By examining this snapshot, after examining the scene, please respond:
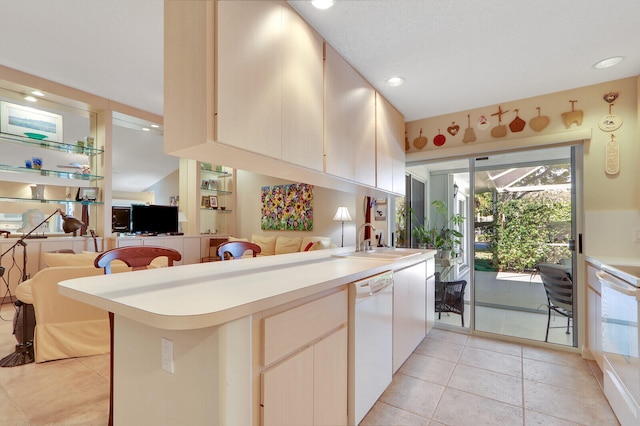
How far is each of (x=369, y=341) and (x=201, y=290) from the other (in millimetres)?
1033

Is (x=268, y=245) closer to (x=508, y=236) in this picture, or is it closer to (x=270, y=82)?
(x=508, y=236)

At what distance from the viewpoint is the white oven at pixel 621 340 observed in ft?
5.08

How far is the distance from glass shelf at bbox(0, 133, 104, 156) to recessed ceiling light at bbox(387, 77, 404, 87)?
400 cm

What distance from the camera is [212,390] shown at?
91 centimetres

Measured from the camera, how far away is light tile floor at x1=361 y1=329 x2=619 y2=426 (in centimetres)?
182

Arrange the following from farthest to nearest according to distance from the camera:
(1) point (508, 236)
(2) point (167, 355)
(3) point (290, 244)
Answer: (3) point (290, 244)
(1) point (508, 236)
(2) point (167, 355)

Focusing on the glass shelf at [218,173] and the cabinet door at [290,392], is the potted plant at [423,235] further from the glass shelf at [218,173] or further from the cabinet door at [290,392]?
the glass shelf at [218,173]

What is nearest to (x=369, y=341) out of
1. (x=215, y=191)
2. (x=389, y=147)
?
(x=389, y=147)

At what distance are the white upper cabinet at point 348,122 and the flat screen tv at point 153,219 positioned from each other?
13.7 ft

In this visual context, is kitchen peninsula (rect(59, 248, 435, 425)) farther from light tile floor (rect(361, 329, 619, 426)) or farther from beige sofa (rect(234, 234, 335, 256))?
beige sofa (rect(234, 234, 335, 256))

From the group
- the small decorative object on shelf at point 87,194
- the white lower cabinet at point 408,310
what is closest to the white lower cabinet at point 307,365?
the white lower cabinet at point 408,310

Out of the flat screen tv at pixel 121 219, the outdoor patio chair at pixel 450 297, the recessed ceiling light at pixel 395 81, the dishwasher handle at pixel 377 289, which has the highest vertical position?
the recessed ceiling light at pixel 395 81

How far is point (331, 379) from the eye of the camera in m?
1.45

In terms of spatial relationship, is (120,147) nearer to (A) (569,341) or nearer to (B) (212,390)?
(B) (212,390)
